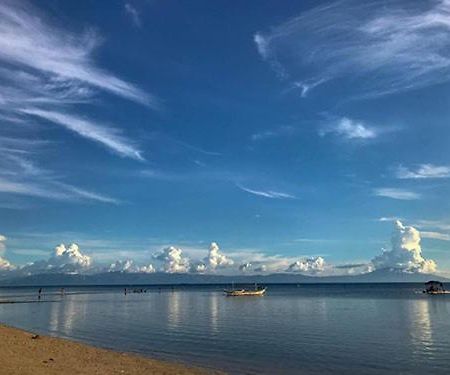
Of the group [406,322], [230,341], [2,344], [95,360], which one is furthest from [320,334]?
[2,344]

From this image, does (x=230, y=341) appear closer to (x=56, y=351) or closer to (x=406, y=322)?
(x=56, y=351)

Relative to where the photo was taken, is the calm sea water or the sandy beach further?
the calm sea water

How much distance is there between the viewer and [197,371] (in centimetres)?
3231

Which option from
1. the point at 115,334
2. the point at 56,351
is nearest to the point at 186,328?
the point at 115,334

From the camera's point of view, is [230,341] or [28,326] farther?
[28,326]

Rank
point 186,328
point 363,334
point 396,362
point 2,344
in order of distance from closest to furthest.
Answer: point 2,344 < point 396,362 < point 363,334 < point 186,328

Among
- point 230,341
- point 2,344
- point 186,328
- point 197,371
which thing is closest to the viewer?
point 197,371

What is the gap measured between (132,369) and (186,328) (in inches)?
1238

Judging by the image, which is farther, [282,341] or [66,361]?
[282,341]

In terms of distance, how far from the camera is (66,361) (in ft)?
102

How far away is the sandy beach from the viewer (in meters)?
27.7

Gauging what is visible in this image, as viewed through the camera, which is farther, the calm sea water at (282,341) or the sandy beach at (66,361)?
the calm sea water at (282,341)

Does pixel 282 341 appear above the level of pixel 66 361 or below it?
below

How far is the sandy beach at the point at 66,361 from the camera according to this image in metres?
27.7
